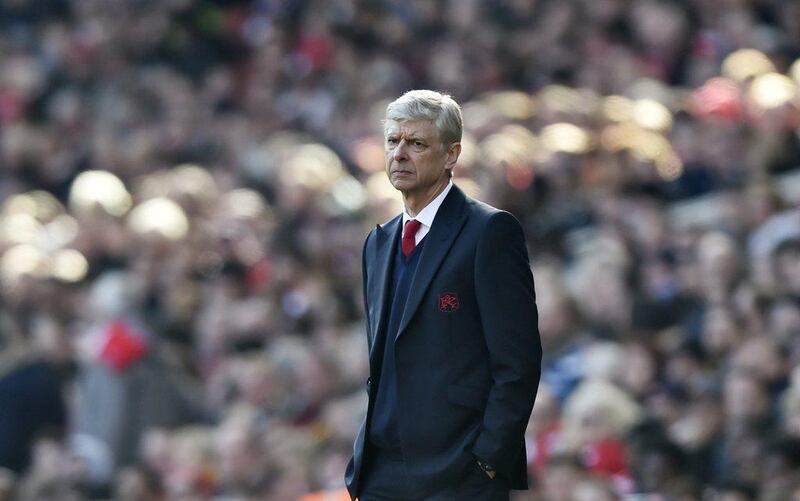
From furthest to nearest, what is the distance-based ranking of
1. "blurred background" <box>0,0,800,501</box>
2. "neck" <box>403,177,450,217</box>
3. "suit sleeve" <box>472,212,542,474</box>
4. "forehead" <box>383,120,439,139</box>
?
1. "blurred background" <box>0,0,800,501</box>
2. "neck" <box>403,177,450,217</box>
3. "forehead" <box>383,120,439,139</box>
4. "suit sleeve" <box>472,212,542,474</box>

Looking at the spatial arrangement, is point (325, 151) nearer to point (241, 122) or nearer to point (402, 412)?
point (241, 122)

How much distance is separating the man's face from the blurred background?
3.13 metres

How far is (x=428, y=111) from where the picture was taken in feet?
15.2

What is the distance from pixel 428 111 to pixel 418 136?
0.07 metres

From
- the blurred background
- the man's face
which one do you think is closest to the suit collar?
the man's face

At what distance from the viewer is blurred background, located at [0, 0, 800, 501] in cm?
820

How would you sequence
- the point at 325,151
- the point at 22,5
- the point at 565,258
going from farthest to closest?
1. the point at 22,5
2. the point at 325,151
3. the point at 565,258

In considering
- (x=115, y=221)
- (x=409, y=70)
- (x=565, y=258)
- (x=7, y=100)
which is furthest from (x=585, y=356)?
(x=7, y=100)

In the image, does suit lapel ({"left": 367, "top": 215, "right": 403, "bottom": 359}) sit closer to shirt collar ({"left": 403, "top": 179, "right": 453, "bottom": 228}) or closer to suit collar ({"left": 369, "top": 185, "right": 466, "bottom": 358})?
suit collar ({"left": 369, "top": 185, "right": 466, "bottom": 358})

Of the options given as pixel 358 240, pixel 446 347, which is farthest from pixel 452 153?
pixel 358 240

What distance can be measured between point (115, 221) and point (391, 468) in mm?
7080

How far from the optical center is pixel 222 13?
15.5 metres

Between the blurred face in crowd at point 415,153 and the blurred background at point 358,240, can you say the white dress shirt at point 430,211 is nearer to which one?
the blurred face in crowd at point 415,153

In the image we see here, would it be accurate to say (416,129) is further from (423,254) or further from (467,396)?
(467,396)
